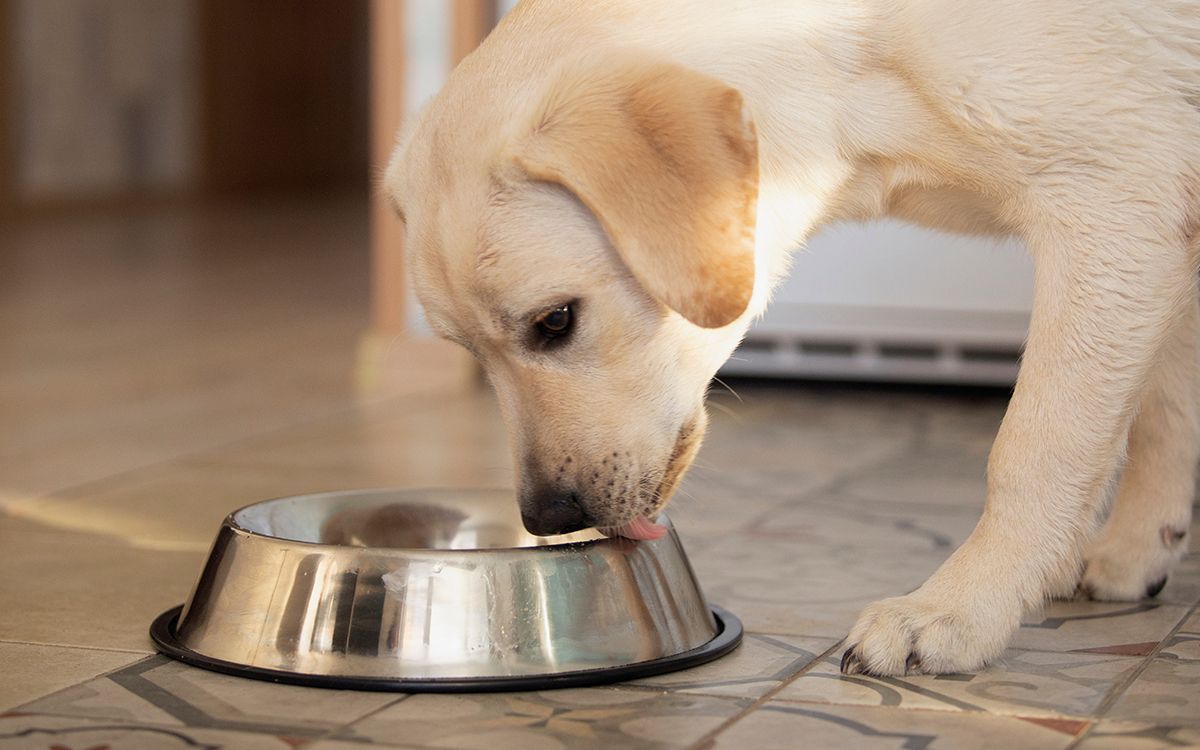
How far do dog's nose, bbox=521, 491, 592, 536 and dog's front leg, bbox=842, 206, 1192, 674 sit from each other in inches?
16.2

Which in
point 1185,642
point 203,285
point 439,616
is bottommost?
point 203,285

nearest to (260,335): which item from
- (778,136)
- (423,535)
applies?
(423,535)

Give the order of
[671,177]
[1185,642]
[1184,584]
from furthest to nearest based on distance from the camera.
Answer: [1184,584] → [1185,642] → [671,177]

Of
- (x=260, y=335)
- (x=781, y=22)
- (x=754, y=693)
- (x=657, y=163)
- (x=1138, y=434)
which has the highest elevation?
(x=781, y=22)

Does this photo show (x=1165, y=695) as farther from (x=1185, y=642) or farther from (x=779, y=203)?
(x=779, y=203)

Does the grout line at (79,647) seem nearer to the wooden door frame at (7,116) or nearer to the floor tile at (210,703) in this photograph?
the floor tile at (210,703)

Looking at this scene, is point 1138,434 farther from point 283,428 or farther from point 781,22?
point 283,428

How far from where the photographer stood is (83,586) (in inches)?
106

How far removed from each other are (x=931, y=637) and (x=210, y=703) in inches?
37.0

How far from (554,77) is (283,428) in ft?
7.76

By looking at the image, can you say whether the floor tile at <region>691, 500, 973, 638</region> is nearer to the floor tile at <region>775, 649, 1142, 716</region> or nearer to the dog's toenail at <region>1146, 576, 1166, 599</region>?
the floor tile at <region>775, 649, 1142, 716</region>

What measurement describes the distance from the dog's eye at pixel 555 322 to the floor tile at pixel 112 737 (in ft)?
2.20

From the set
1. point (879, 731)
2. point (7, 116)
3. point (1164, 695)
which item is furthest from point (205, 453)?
point (7, 116)

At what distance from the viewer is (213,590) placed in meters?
2.26
